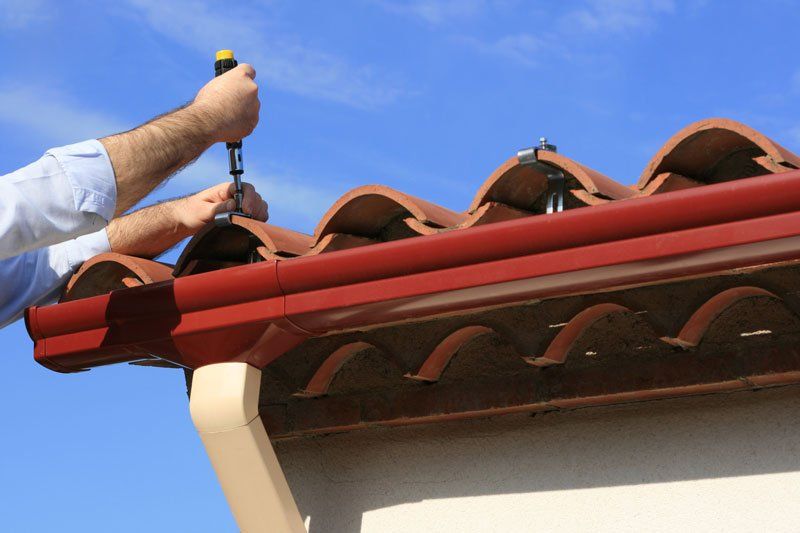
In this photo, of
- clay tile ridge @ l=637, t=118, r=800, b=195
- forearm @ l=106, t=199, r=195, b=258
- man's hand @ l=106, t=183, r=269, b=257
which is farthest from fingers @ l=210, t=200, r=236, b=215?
clay tile ridge @ l=637, t=118, r=800, b=195

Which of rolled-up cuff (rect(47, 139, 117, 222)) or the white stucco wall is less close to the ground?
rolled-up cuff (rect(47, 139, 117, 222))

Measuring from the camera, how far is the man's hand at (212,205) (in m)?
3.66

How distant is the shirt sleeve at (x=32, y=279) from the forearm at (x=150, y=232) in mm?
190

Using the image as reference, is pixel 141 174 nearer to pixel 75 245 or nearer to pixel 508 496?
pixel 75 245

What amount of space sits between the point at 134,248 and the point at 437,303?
1247mm

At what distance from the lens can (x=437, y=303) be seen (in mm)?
2951

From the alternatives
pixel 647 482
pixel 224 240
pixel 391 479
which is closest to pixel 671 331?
pixel 647 482

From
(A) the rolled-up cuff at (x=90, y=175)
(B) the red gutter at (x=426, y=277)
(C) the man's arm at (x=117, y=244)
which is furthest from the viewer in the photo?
(C) the man's arm at (x=117, y=244)

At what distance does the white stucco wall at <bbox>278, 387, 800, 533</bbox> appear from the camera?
3.01m

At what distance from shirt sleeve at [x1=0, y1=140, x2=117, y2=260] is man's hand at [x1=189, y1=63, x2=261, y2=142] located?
348 mm

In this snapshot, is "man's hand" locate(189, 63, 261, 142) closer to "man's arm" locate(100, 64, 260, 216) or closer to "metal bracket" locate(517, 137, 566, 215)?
"man's arm" locate(100, 64, 260, 216)

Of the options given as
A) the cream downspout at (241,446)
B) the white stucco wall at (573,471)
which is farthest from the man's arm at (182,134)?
the white stucco wall at (573,471)

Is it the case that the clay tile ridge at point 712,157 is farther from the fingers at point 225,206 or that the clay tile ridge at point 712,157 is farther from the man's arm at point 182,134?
the fingers at point 225,206

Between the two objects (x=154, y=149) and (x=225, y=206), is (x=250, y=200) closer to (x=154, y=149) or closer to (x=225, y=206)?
(x=225, y=206)
